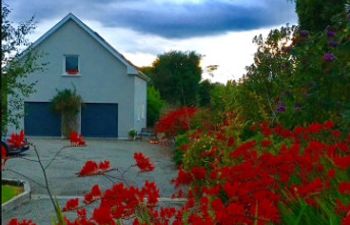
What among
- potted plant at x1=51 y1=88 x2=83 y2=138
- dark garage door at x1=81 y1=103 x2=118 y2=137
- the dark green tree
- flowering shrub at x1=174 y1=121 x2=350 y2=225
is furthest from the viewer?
dark garage door at x1=81 y1=103 x2=118 y2=137

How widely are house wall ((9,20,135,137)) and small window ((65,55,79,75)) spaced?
220mm

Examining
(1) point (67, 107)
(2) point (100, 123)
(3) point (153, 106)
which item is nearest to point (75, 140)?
(1) point (67, 107)

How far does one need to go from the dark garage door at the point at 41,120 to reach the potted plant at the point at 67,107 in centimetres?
52

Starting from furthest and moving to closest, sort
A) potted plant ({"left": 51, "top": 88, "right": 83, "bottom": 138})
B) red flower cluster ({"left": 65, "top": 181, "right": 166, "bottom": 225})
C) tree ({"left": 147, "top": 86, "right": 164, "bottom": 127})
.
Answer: tree ({"left": 147, "top": 86, "right": 164, "bottom": 127}) < potted plant ({"left": 51, "top": 88, "right": 83, "bottom": 138}) < red flower cluster ({"left": 65, "top": 181, "right": 166, "bottom": 225})

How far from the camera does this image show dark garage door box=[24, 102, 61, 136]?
32.7m

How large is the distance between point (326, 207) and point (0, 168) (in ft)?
4.64

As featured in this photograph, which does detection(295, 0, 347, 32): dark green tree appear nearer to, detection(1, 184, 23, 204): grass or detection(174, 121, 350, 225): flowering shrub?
detection(1, 184, 23, 204): grass

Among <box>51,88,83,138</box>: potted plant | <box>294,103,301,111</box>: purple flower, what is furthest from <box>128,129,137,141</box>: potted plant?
<box>294,103,301,111</box>: purple flower

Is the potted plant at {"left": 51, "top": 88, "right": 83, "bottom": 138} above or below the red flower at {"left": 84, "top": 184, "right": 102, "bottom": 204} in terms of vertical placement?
above

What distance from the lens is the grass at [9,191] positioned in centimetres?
1044

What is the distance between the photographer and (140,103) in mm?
35312

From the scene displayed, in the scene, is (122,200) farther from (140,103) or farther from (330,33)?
(140,103)

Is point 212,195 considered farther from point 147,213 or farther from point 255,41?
point 255,41

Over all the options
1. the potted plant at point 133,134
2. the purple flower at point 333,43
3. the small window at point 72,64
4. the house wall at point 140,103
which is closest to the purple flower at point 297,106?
the purple flower at point 333,43
